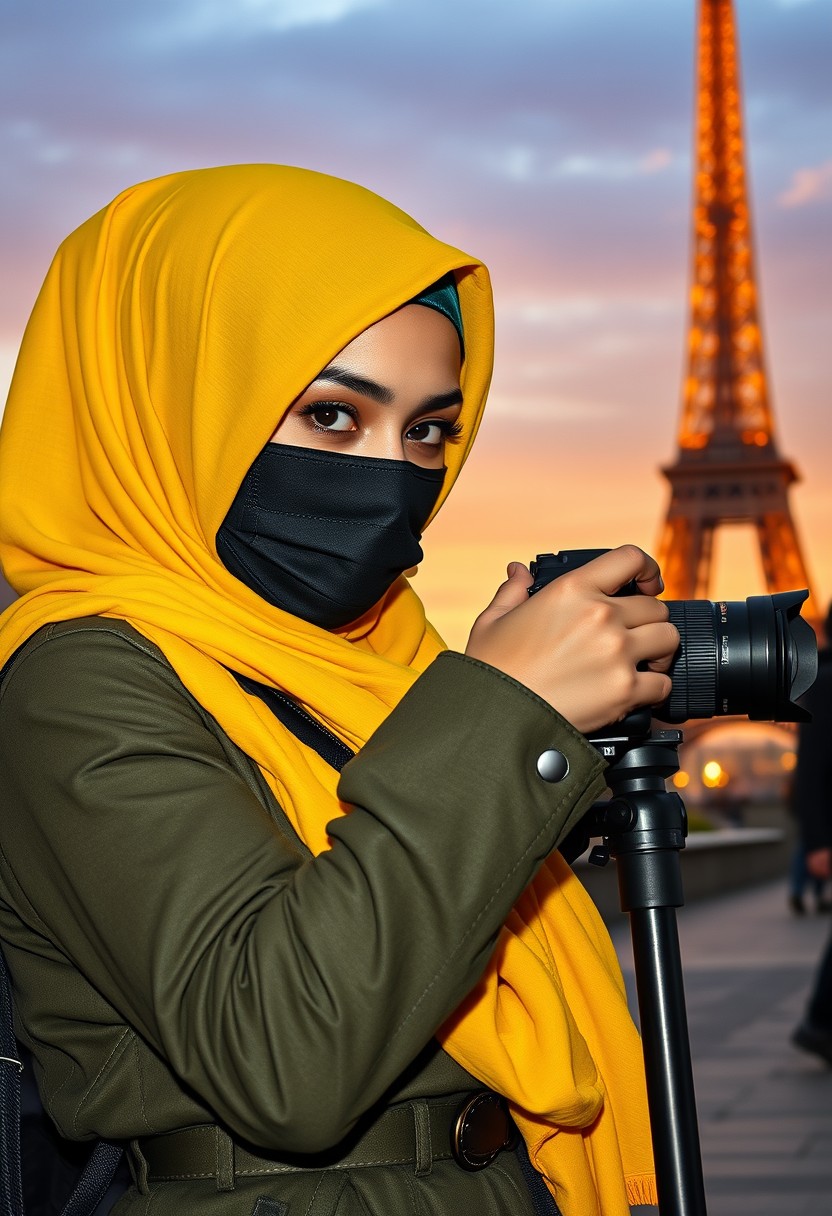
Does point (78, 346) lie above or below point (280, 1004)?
above

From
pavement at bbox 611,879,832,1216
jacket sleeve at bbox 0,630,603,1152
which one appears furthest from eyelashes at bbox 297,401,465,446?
pavement at bbox 611,879,832,1216

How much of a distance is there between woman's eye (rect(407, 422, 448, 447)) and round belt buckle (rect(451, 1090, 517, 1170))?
2.38 feet

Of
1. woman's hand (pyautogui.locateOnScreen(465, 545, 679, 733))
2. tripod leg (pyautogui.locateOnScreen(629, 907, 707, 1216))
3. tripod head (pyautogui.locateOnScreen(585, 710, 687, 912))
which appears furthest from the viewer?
tripod head (pyautogui.locateOnScreen(585, 710, 687, 912))

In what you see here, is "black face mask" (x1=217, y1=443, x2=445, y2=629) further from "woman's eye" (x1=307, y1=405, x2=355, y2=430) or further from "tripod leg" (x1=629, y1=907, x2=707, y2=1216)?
"tripod leg" (x1=629, y1=907, x2=707, y2=1216)

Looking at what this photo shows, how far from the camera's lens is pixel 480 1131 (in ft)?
5.31

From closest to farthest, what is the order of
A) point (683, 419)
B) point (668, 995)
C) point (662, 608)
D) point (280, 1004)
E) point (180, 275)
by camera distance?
point (280, 1004), point (662, 608), point (668, 995), point (180, 275), point (683, 419)

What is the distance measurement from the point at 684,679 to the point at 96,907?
672 mm

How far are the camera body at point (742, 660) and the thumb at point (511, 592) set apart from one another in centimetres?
21

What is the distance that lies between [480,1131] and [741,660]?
57 centimetres

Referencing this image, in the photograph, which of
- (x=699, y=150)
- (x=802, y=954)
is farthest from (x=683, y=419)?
(x=802, y=954)

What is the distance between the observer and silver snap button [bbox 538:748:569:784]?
140 centimetres

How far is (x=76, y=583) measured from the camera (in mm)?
1657

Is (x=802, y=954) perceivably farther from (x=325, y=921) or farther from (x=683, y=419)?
(x=683, y=419)

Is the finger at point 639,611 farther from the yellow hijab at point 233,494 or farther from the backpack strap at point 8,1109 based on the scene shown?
the backpack strap at point 8,1109
